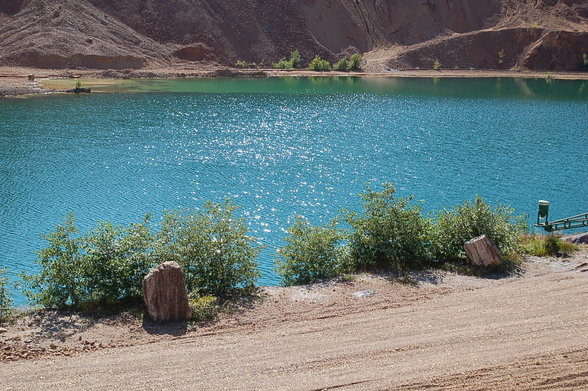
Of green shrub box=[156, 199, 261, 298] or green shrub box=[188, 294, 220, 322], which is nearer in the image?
green shrub box=[188, 294, 220, 322]

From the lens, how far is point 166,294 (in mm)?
15500

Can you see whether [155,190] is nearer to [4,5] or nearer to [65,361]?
[65,361]

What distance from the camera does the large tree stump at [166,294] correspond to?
50.5ft

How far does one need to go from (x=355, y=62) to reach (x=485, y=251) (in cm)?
9306

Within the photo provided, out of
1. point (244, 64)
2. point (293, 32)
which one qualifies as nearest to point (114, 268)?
point (244, 64)

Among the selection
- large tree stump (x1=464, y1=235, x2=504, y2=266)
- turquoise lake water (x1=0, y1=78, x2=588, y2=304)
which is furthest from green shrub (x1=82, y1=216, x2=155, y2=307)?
large tree stump (x1=464, y1=235, x2=504, y2=266)

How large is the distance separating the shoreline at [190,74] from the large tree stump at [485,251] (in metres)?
61.7

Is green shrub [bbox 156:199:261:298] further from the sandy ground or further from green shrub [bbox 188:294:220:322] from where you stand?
the sandy ground

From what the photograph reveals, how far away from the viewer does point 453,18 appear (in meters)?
126

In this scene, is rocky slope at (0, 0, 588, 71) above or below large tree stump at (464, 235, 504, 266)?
above

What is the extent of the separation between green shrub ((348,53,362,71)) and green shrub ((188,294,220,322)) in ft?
315

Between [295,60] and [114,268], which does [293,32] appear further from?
[114,268]

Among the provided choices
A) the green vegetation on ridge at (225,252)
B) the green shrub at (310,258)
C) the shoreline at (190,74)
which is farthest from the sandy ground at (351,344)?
the shoreline at (190,74)

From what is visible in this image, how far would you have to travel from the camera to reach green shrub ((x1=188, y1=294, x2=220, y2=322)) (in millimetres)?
15852
